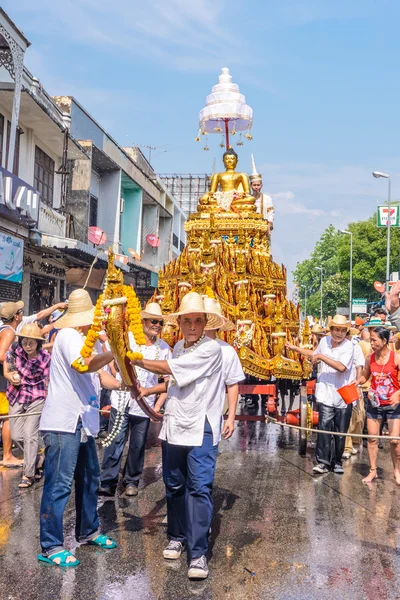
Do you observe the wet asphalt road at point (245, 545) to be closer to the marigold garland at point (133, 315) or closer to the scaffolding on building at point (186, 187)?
the marigold garland at point (133, 315)

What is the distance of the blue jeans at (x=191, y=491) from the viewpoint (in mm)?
4492

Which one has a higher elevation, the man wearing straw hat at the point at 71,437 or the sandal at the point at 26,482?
the man wearing straw hat at the point at 71,437

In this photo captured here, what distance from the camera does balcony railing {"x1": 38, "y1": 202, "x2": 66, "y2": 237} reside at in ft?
55.8

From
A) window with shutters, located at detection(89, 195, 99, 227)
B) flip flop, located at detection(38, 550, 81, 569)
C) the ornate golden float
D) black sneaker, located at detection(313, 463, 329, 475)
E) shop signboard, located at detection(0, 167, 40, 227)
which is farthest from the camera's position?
window with shutters, located at detection(89, 195, 99, 227)

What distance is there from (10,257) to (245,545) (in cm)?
1072

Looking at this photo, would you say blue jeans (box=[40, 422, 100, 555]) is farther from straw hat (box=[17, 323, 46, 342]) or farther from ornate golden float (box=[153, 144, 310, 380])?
ornate golden float (box=[153, 144, 310, 380])

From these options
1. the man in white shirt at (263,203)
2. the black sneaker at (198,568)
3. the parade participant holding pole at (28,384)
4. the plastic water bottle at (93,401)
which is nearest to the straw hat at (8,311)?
the parade participant holding pole at (28,384)

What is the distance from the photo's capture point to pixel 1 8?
12.9 m

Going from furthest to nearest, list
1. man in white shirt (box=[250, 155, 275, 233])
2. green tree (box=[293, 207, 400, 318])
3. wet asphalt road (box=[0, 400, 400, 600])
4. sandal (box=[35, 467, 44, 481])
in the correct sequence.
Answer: green tree (box=[293, 207, 400, 318]), man in white shirt (box=[250, 155, 275, 233]), sandal (box=[35, 467, 44, 481]), wet asphalt road (box=[0, 400, 400, 600])

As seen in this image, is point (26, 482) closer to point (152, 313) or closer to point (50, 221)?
point (152, 313)

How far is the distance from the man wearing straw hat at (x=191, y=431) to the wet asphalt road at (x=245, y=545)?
0.26m

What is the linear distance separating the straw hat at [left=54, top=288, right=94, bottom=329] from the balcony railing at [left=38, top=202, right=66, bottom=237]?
12502mm

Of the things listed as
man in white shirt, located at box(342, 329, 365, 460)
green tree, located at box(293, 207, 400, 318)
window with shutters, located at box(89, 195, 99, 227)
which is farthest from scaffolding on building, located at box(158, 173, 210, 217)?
man in white shirt, located at box(342, 329, 365, 460)

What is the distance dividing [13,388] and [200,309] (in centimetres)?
341
